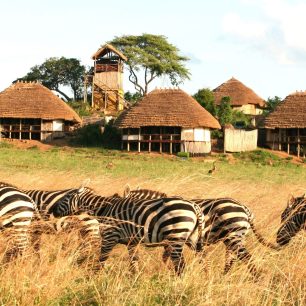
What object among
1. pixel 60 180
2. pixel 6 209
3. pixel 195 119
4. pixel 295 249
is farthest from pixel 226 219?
pixel 195 119

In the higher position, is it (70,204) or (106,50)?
(106,50)

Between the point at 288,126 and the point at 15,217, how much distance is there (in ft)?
112

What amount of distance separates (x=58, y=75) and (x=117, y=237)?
54857 millimetres

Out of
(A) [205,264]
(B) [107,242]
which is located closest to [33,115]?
(B) [107,242]

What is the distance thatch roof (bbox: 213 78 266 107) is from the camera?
54781 mm

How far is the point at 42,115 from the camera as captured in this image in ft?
136

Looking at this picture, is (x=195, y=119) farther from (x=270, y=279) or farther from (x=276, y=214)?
(x=270, y=279)

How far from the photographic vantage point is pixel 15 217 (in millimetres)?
6250

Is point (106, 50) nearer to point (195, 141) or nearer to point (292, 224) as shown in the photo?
point (195, 141)

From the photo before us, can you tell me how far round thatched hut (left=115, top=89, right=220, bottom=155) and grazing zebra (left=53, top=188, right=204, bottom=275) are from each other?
3038 centimetres

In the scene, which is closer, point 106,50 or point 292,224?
point 292,224

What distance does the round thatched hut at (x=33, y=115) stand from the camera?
137 feet

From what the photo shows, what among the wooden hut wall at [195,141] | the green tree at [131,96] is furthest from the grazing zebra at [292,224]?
the green tree at [131,96]

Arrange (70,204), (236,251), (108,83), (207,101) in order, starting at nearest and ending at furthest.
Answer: (236,251), (70,204), (207,101), (108,83)
